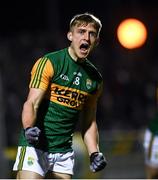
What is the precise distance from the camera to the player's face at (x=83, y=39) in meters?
7.05

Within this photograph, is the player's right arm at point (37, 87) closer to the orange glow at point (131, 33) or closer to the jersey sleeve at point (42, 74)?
the jersey sleeve at point (42, 74)

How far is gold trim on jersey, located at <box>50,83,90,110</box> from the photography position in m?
7.05

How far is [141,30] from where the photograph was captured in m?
12.5

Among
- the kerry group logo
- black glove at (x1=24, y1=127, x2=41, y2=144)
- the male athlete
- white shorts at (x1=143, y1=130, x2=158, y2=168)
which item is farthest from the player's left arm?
white shorts at (x1=143, y1=130, x2=158, y2=168)

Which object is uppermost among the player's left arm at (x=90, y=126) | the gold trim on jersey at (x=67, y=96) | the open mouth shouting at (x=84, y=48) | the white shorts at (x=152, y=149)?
the open mouth shouting at (x=84, y=48)

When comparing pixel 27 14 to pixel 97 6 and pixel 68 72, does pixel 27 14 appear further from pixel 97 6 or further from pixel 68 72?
pixel 68 72

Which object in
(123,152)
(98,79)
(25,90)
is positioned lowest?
(123,152)

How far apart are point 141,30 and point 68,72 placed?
5.54 m

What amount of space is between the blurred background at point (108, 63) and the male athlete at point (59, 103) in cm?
669

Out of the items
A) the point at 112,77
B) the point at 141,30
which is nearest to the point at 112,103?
the point at 112,77

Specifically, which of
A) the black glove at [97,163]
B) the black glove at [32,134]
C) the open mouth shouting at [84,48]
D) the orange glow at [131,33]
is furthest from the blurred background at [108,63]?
the black glove at [32,134]

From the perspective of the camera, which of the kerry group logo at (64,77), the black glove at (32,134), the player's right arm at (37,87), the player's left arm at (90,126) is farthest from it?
the player's left arm at (90,126)

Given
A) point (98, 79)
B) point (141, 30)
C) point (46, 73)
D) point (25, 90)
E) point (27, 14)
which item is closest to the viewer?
point (46, 73)

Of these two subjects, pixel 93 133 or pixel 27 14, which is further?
pixel 27 14
